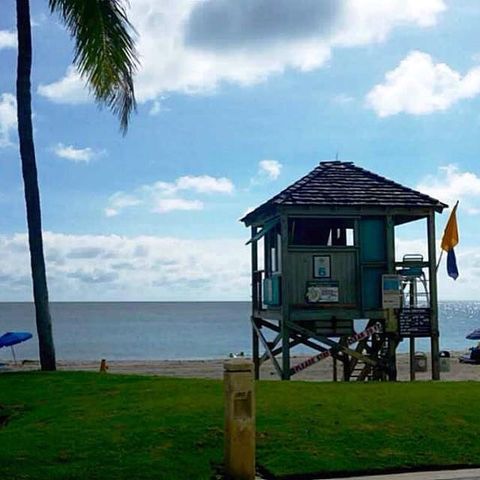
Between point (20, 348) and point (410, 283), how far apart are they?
66462 millimetres

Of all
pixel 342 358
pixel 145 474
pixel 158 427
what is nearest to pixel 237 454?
pixel 145 474

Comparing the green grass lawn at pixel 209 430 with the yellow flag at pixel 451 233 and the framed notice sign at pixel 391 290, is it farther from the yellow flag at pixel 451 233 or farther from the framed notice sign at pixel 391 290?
the yellow flag at pixel 451 233

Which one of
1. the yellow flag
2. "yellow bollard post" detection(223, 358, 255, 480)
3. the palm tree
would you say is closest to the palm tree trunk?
the palm tree

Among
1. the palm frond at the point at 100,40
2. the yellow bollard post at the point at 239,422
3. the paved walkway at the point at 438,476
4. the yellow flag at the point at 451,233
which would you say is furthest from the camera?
the yellow flag at the point at 451,233

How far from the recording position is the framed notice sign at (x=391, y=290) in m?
20.1

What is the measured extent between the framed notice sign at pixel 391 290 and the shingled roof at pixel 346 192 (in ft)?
6.07

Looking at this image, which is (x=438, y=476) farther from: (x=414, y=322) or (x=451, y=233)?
(x=451, y=233)

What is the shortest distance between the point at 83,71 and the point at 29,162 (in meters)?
2.16

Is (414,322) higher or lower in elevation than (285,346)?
higher

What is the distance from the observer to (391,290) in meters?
20.2

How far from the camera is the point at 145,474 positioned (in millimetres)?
8070

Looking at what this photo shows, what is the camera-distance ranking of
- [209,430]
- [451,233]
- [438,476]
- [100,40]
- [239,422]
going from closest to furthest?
[239,422] → [438,476] → [209,430] → [100,40] → [451,233]

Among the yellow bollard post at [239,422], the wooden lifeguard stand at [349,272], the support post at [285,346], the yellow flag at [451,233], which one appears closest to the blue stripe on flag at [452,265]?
the yellow flag at [451,233]

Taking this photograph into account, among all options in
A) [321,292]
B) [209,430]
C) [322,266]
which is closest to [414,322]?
[321,292]
